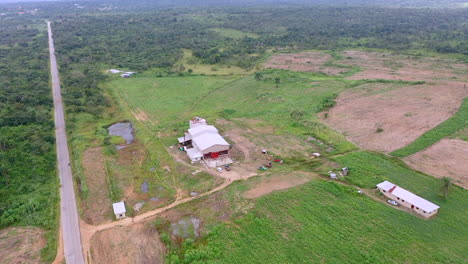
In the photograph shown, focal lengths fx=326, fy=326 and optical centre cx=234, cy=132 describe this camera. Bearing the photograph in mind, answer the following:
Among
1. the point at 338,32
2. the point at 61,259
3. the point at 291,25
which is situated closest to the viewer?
the point at 61,259

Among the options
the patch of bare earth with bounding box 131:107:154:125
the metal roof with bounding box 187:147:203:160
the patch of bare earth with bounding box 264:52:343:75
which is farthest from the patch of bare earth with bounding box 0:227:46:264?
the patch of bare earth with bounding box 264:52:343:75

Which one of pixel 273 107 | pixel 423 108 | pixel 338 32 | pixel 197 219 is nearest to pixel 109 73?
pixel 273 107

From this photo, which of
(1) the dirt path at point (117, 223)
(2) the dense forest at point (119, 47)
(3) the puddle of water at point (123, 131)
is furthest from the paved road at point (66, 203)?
(3) the puddle of water at point (123, 131)

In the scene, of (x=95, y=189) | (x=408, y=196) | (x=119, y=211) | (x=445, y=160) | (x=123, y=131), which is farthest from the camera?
(x=123, y=131)

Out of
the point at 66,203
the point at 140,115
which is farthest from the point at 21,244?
the point at 140,115

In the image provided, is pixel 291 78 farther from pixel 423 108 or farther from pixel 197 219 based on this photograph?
pixel 197 219

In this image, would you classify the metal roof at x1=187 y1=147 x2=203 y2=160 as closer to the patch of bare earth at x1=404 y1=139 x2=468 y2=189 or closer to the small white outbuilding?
the small white outbuilding

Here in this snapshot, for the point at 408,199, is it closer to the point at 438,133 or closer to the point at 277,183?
the point at 277,183

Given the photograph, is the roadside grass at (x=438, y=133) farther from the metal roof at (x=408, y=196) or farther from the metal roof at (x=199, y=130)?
the metal roof at (x=199, y=130)
